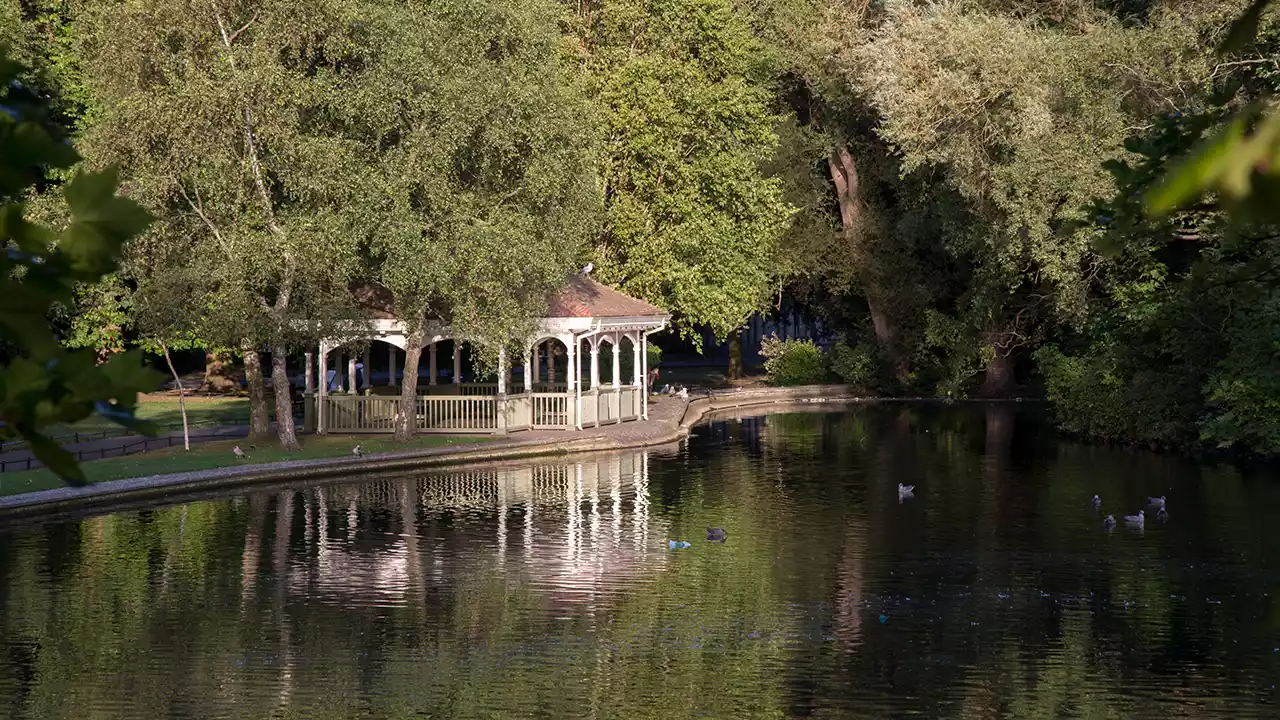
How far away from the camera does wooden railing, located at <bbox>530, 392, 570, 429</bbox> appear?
144ft

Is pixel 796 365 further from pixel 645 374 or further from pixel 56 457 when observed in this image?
pixel 56 457

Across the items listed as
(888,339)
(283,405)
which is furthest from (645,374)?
(888,339)

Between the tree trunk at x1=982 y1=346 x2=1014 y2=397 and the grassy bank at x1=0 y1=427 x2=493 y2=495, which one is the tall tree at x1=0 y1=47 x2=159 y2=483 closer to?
the grassy bank at x1=0 y1=427 x2=493 y2=495

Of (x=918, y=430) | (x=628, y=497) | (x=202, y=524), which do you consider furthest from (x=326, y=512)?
(x=918, y=430)

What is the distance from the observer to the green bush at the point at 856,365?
6238 centimetres

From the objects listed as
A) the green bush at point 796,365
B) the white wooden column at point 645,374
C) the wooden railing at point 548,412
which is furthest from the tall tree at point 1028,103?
the green bush at point 796,365

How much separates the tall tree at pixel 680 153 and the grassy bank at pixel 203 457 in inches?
507

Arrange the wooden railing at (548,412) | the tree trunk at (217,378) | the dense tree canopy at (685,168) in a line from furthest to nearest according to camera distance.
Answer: the tree trunk at (217,378), the wooden railing at (548,412), the dense tree canopy at (685,168)

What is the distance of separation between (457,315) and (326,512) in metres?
8.88

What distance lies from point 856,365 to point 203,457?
Answer: 106 feet

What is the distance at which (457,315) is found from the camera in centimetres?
3725

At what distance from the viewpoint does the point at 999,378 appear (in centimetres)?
6003

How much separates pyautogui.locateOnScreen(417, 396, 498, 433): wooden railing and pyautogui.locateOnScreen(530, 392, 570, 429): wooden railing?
116 centimetres

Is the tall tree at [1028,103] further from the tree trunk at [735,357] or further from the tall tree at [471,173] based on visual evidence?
the tree trunk at [735,357]
